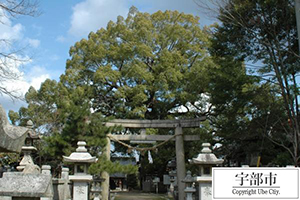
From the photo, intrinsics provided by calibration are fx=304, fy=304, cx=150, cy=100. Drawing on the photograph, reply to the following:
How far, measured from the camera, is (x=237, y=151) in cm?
1722

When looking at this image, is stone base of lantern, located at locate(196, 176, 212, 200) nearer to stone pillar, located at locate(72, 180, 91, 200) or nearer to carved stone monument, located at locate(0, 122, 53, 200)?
stone pillar, located at locate(72, 180, 91, 200)

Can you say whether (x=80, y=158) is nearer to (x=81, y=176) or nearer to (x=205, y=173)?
(x=81, y=176)

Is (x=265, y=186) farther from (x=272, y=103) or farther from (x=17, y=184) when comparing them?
(x=272, y=103)

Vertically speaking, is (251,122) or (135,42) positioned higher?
(135,42)

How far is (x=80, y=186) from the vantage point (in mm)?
9617

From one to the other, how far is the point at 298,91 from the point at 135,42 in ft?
41.0

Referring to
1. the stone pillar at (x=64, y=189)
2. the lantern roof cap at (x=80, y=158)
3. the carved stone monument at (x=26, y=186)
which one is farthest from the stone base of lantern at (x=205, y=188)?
the carved stone monument at (x=26, y=186)

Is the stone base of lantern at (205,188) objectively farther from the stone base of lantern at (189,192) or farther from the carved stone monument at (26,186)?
the carved stone monument at (26,186)

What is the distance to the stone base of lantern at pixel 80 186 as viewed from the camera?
9484 millimetres

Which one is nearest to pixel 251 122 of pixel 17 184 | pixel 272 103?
pixel 272 103

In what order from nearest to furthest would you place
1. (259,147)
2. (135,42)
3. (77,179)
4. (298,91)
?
(77,179) → (298,91) → (259,147) → (135,42)

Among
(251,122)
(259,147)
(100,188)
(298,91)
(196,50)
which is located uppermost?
(196,50)

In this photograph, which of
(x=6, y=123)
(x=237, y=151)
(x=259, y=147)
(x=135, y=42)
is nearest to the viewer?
(x=6, y=123)

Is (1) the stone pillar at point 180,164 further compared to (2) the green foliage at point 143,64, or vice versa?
(2) the green foliage at point 143,64
